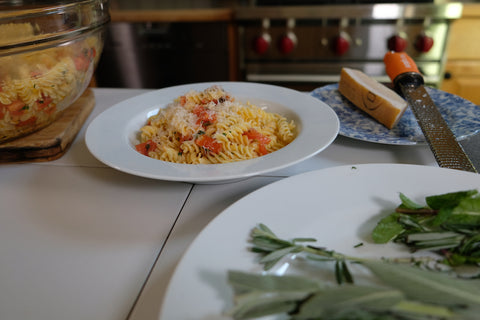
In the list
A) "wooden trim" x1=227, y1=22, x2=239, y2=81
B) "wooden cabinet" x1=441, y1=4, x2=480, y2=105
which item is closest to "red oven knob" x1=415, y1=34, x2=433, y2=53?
"wooden cabinet" x1=441, y1=4, x2=480, y2=105

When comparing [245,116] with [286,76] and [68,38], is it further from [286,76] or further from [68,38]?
[286,76]

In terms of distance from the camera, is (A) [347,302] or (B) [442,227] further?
(B) [442,227]

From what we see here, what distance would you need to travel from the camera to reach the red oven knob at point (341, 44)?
1829 mm

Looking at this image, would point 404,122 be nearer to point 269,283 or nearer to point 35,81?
point 269,283

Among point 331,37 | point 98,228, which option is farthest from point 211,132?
point 331,37

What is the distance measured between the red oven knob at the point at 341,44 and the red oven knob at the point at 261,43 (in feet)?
1.15

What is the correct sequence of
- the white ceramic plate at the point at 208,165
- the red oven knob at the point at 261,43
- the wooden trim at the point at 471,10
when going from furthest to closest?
1. the red oven knob at the point at 261,43
2. the wooden trim at the point at 471,10
3. the white ceramic plate at the point at 208,165

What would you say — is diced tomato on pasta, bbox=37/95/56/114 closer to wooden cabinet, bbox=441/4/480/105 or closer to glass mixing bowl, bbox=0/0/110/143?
glass mixing bowl, bbox=0/0/110/143

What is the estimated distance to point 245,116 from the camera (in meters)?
0.76

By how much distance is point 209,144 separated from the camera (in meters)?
0.67

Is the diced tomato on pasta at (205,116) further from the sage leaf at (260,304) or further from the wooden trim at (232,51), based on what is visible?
the wooden trim at (232,51)

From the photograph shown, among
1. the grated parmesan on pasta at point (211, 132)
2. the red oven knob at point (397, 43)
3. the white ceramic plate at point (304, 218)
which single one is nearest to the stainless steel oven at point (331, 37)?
the red oven knob at point (397, 43)

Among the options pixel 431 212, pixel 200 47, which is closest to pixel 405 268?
pixel 431 212

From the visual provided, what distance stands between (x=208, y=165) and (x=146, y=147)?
0.61 feet
